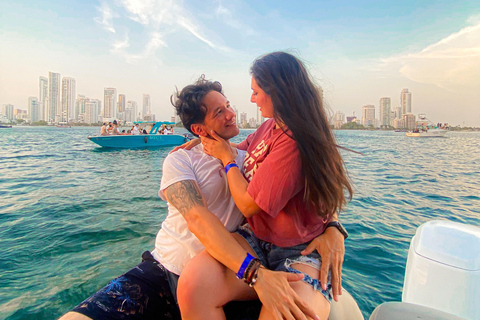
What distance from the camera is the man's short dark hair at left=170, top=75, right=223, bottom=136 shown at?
2115mm

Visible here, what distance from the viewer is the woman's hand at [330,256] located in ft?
5.30

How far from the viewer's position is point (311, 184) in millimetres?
1524

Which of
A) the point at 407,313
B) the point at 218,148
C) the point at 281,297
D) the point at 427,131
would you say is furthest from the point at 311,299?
the point at 427,131

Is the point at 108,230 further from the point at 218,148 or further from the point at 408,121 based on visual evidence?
the point at 408,121

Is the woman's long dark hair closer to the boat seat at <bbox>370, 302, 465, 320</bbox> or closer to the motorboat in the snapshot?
the boat seat at <bbox>370, 302, 465, 320</bbox>

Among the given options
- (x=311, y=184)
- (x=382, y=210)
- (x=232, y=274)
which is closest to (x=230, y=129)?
(x=311, y=184)

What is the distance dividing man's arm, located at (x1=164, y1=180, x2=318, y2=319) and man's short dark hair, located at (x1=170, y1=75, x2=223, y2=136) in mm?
540

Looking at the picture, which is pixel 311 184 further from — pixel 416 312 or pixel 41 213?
pixel 41 213

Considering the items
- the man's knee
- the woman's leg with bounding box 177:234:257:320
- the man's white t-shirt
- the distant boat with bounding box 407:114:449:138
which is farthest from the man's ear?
the distant boat with bounding box 407:114:449:138

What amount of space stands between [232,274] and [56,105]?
161465mm

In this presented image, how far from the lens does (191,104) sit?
2.12 metres

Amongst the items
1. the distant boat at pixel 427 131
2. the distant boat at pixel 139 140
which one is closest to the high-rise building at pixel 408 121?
the distant boat at pixel 427 131

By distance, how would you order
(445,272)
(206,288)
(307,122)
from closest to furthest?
(206,288) → (307,122) → (445,272)

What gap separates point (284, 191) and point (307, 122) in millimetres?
399
